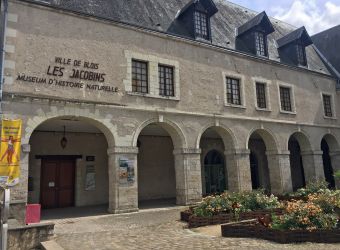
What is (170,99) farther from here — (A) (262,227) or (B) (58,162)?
(A) (262,227)

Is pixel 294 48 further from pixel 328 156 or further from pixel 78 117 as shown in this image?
pixel 78 117

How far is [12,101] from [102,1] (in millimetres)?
5806

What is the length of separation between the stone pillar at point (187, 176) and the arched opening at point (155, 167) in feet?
9.19

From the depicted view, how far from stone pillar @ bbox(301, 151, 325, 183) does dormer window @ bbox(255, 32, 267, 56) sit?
6237 mm

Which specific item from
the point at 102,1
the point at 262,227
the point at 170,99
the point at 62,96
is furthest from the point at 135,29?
the point at 262,227

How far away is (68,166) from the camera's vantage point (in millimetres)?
14430

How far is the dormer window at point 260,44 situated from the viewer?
17.2 meters

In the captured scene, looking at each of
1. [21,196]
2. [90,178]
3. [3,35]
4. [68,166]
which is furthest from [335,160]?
[3,35]

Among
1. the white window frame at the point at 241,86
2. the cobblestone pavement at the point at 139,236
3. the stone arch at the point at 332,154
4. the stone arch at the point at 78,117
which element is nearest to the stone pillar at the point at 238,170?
the white window frame at the point at 241,86

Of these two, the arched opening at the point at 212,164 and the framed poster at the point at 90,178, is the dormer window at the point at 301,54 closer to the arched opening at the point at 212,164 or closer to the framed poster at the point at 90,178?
the arched opening at the point at 212,164

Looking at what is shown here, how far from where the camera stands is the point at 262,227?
6.96 m

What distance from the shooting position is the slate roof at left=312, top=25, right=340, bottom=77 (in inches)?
900

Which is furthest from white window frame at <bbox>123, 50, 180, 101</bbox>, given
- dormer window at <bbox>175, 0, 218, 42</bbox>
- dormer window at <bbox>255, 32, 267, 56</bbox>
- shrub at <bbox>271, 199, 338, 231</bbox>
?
shrub at <bbox>271, 199, 338, 231</bbox>

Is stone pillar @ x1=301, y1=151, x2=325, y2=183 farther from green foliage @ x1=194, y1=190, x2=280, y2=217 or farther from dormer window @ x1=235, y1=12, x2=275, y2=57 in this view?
green foliage @ x1=194, y1=190, x2=280, y2=217
